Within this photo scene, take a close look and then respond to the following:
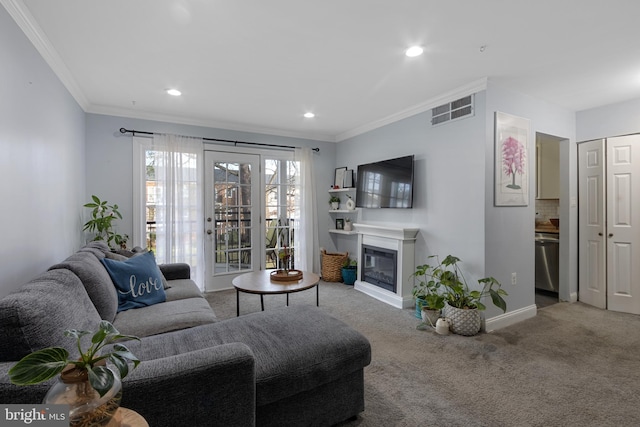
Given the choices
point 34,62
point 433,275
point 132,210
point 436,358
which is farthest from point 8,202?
point 433,275

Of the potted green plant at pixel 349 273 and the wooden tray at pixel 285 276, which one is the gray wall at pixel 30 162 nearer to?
the wooden tray at pixel 285 276

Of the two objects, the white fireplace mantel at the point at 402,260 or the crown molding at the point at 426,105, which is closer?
the crown molding at the point at 426,105

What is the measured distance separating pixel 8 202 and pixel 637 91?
5353mm

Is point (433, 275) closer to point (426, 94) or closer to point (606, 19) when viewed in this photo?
point (426, 94)

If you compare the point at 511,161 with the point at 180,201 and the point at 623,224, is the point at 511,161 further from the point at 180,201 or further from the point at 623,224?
the point at 180,201

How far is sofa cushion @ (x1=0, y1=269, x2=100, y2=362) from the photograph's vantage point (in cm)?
108

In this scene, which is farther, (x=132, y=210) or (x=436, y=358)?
(x=132, y=210)

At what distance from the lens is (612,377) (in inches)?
85.7

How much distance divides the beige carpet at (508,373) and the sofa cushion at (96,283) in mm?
1537

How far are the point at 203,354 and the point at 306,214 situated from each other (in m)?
3.82

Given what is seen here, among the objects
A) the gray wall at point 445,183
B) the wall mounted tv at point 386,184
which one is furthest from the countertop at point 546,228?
the wall mounted tv at point 386,184

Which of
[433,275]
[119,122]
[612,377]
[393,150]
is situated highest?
[119,122]

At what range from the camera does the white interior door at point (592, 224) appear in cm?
363

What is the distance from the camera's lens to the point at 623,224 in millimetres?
3473
